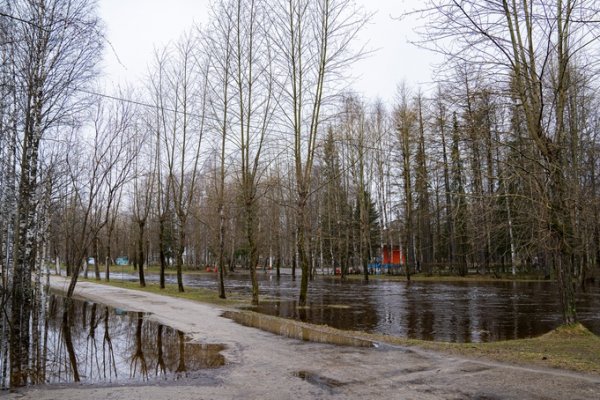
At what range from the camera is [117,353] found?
9281 millimetres

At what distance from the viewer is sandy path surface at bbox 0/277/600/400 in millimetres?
5914

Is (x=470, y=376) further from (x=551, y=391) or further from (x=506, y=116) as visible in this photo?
(x=506, y=116)

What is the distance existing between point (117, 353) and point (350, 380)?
5099mm

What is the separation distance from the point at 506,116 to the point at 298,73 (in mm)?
8683

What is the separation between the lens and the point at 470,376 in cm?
680

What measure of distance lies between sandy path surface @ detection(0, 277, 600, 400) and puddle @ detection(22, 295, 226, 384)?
58 centimetres

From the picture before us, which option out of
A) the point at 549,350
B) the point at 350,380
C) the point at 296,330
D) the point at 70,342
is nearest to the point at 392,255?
the point at 296,330

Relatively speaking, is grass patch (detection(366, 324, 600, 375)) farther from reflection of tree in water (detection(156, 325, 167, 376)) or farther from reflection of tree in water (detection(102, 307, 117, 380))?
reflection of tree in water (detection(102, 307, 117, 380))

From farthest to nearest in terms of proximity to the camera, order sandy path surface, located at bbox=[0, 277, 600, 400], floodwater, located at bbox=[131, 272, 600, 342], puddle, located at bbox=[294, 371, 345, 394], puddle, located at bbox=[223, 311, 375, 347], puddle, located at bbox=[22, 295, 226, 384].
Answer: floodwater, located at bbox=[131, 272, 600, 342] < puddle, located at bbox=[223, 311, 375, 347] < puddle, located at bbox=[22, 295, 226, 384] < puddle, located at bbox=[294, 371, 345, 394] < sandy path surface, located at bbox=[0, 277, 600, 400]

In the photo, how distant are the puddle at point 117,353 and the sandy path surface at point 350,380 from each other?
1.89 ft

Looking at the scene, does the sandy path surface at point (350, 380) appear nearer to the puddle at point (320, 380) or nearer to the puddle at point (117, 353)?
the puddle at point (320, 380)

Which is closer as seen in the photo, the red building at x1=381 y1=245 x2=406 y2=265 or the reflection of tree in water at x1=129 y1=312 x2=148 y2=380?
the reflection of tree in water at x1=129 y1=312 x2=148 y2=380

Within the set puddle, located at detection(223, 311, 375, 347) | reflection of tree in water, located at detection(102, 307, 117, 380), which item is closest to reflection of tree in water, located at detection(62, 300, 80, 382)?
reflection of tree in water, located at detection(102, 307, 117, 380)

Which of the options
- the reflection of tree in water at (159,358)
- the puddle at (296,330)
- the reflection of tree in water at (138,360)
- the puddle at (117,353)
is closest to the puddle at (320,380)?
the puddle at (117,353)
